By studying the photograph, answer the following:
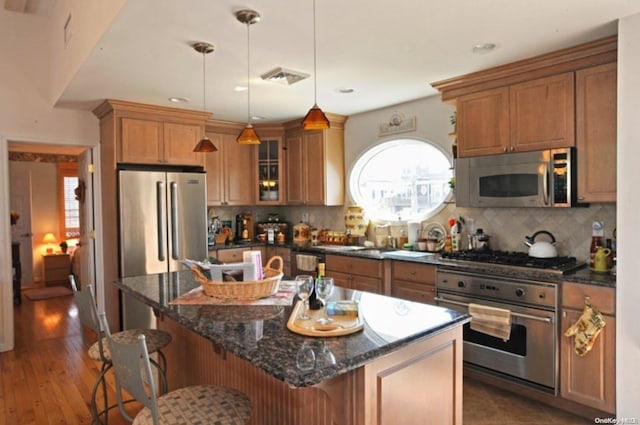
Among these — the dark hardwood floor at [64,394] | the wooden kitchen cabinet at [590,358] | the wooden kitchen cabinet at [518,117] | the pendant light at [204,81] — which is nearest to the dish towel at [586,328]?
the wooden kitchen cabinet at [590,358]

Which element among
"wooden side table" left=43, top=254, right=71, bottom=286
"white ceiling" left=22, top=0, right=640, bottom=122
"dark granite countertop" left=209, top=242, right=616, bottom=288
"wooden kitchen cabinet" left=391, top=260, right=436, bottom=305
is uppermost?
"white ceiling" left=22, top=0, right=640, bottom=122

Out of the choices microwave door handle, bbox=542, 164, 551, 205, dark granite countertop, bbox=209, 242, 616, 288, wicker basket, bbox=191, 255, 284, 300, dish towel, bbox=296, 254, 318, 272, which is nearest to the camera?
wicker basket, bbox=191, 255, 284, 300

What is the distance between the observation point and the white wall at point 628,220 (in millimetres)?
2374

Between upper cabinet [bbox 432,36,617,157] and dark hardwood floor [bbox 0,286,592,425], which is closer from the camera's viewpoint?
dark hardwood floor [bbox 0,286,592,425]

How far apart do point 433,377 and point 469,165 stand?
2.22 metres

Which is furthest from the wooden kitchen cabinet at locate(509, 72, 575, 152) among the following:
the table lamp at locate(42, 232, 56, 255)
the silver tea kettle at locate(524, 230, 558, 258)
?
the table lamp at locate(42, 232, 56, 255)

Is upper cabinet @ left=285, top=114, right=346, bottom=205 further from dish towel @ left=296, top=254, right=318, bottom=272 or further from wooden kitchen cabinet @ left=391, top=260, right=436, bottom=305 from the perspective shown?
wooden kitchen cabinet @ left=391, top=260, right=436, bottom=305

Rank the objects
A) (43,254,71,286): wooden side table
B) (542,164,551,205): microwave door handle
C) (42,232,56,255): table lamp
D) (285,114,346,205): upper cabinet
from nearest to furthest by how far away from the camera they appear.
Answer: (542,164,551,205): microwave door handle → (285,114,346,205): upper cabinet → (43,254,71,286): wooden side table → (42,232,56,255): table lamp

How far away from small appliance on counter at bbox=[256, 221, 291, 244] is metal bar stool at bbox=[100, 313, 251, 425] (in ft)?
12.3

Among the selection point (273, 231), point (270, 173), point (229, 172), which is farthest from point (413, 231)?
point (229, 172)

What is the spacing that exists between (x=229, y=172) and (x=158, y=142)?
1.11 meters

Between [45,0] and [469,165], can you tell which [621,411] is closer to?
[469,165]

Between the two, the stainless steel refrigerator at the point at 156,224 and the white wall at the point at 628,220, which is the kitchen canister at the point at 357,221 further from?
the white wall at the point at 628,220

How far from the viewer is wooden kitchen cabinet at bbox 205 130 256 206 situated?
5168 mm
